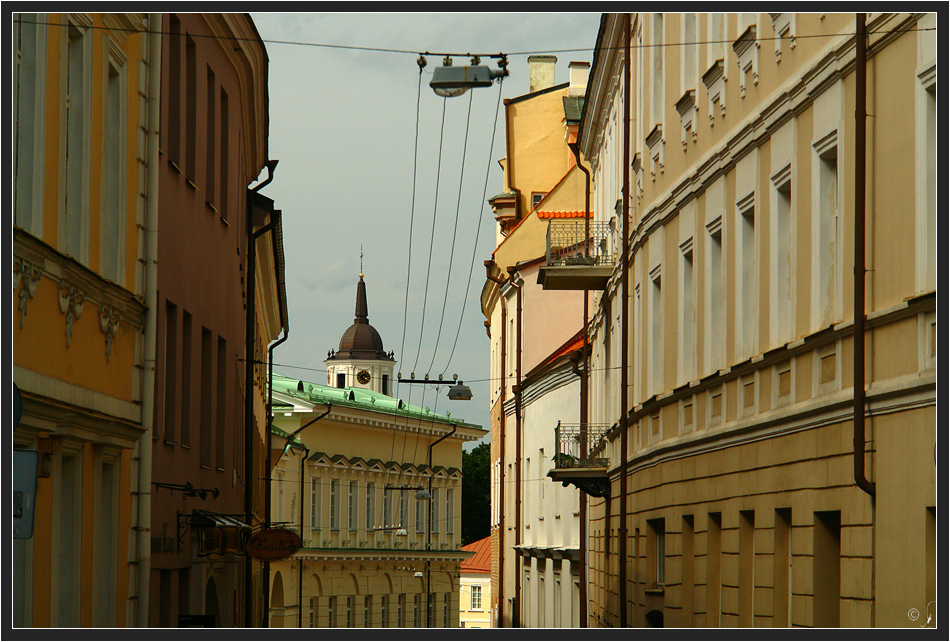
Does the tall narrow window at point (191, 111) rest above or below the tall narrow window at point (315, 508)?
above

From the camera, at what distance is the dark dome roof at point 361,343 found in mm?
129750

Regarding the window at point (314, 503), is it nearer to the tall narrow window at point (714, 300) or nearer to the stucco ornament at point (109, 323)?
the tall narrow window at point (714, 300)

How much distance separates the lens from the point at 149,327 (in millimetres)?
A: 15469

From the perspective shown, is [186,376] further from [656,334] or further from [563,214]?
[563,214]

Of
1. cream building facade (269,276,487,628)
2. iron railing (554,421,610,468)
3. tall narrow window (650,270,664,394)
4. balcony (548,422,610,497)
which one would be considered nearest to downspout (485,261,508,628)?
cream building facade (269,276,487,628)

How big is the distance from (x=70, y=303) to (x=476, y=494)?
271 feet

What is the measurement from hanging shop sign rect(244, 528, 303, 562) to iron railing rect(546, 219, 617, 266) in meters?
6.80

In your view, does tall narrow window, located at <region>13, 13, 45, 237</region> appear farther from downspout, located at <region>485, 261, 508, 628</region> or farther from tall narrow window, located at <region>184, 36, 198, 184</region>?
downspout, located at <region>485, 261, 508, 628</region>

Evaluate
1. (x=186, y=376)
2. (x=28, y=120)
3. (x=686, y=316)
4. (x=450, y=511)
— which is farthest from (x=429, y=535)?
(x=28, y=120)

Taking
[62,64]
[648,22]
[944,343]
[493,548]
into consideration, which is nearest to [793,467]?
[944,343]

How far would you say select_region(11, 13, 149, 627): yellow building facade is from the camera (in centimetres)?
1164

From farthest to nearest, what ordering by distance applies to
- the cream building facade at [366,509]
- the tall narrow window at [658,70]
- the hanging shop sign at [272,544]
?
1. the cream building facade at [366,509]
2. the hanging shop sign at [272,544]
3. the tall narrow window at [658,70]

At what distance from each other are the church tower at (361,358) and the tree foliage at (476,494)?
103 feet

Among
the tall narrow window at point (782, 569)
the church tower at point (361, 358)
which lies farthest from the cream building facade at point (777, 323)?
the church tower at point (361, 358)
